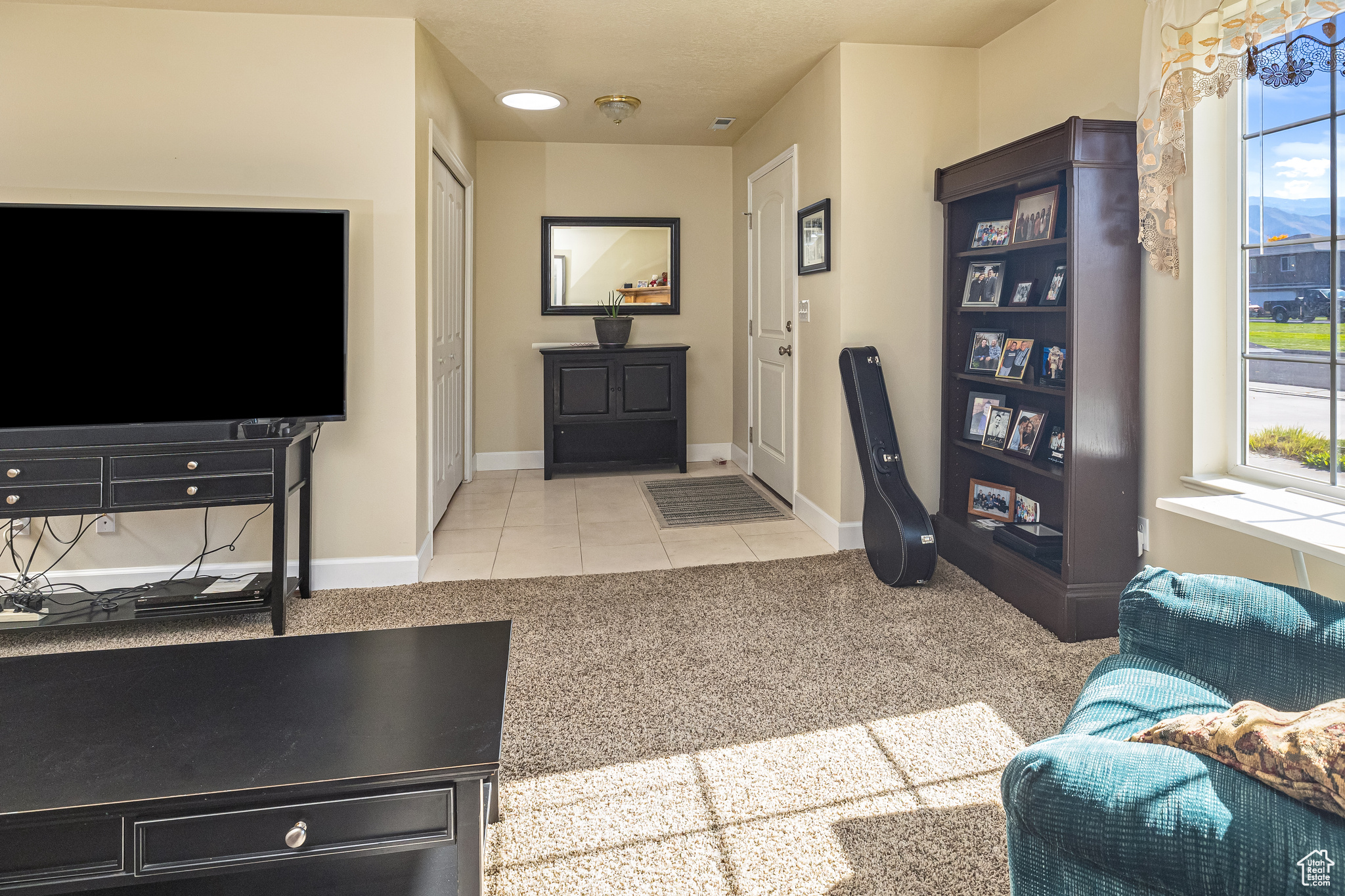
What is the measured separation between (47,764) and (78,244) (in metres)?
2.17

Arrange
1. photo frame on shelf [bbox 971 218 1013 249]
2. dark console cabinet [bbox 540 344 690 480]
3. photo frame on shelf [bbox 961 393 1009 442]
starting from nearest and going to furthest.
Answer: photo frame on shelf [bbox 971 218 1013 249]
photo frame on shelf [bbox 961 393 1009 442]
dark console cabinet [bbox 540 344 690 480]

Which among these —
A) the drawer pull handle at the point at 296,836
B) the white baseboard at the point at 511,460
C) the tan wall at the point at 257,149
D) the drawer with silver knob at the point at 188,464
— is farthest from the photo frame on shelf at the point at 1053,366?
the white baseboard at the point at 511,460

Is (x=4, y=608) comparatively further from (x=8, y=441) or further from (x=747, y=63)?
(x=747, y=63)

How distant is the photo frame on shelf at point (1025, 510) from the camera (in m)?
3.38

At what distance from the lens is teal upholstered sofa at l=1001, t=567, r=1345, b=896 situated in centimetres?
87

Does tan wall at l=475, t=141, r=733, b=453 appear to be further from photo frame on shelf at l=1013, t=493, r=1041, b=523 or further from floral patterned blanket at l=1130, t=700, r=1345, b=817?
floral patterned blanket at l=1130, t=700, r=1345, b=817

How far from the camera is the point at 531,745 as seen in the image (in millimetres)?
2135

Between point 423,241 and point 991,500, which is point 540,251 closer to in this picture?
point 423,241

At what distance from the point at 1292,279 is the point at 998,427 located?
1.26 meters

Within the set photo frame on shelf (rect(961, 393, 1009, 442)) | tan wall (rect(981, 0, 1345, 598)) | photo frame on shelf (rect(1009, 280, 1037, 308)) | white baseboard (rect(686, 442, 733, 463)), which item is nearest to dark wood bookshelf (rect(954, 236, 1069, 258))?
photo frame on shelf (rect(1009, 280, 1037, 308))

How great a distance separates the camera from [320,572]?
11.2ft

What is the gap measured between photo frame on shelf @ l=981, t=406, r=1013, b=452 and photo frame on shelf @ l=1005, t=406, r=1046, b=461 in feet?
0.12

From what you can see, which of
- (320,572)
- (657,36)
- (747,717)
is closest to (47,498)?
(320,572)

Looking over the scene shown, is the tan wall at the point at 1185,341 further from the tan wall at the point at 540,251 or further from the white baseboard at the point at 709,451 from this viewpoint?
the white baseboard at the point at 709,451
